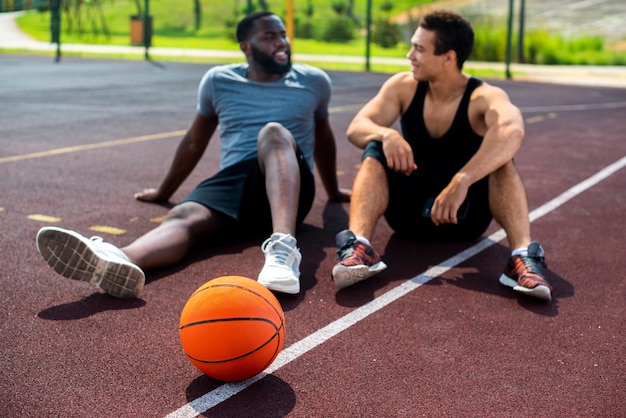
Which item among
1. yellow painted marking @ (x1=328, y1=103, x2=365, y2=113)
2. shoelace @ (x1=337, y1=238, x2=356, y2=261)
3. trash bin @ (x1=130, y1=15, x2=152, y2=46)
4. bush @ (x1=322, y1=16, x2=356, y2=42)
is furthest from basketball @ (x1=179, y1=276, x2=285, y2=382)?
bush @ (x1=322, y1=16, x2=356, y2=42)

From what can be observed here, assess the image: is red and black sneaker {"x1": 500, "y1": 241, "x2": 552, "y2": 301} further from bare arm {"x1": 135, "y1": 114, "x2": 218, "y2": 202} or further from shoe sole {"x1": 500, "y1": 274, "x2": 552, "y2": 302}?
bare arm {"x1": 135, "y1": 114, "x2": 218, "y2": 202}

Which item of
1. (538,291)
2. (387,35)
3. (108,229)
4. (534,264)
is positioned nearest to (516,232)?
(534,264)

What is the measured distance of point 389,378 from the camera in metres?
3.54

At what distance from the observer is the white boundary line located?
328cm

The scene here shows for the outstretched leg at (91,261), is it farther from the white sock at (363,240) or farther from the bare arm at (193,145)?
the bare arm at (193,145)

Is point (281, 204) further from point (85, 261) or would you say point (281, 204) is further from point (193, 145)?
point (193, 145)

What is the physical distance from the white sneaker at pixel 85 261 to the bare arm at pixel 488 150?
1697mm

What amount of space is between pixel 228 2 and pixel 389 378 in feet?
199

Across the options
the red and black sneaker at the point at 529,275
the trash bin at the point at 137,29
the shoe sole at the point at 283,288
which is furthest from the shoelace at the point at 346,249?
the trash bin at the point at 137,29

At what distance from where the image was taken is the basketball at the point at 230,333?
331 cm

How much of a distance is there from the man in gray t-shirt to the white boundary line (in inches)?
15.1

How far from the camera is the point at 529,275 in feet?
14.9

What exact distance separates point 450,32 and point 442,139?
25.4 inches

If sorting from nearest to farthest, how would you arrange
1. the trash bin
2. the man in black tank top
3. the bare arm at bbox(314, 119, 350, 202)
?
the man in black tank top → the bare arm at bbox(314, 119, 350, 202) → the trash bin
